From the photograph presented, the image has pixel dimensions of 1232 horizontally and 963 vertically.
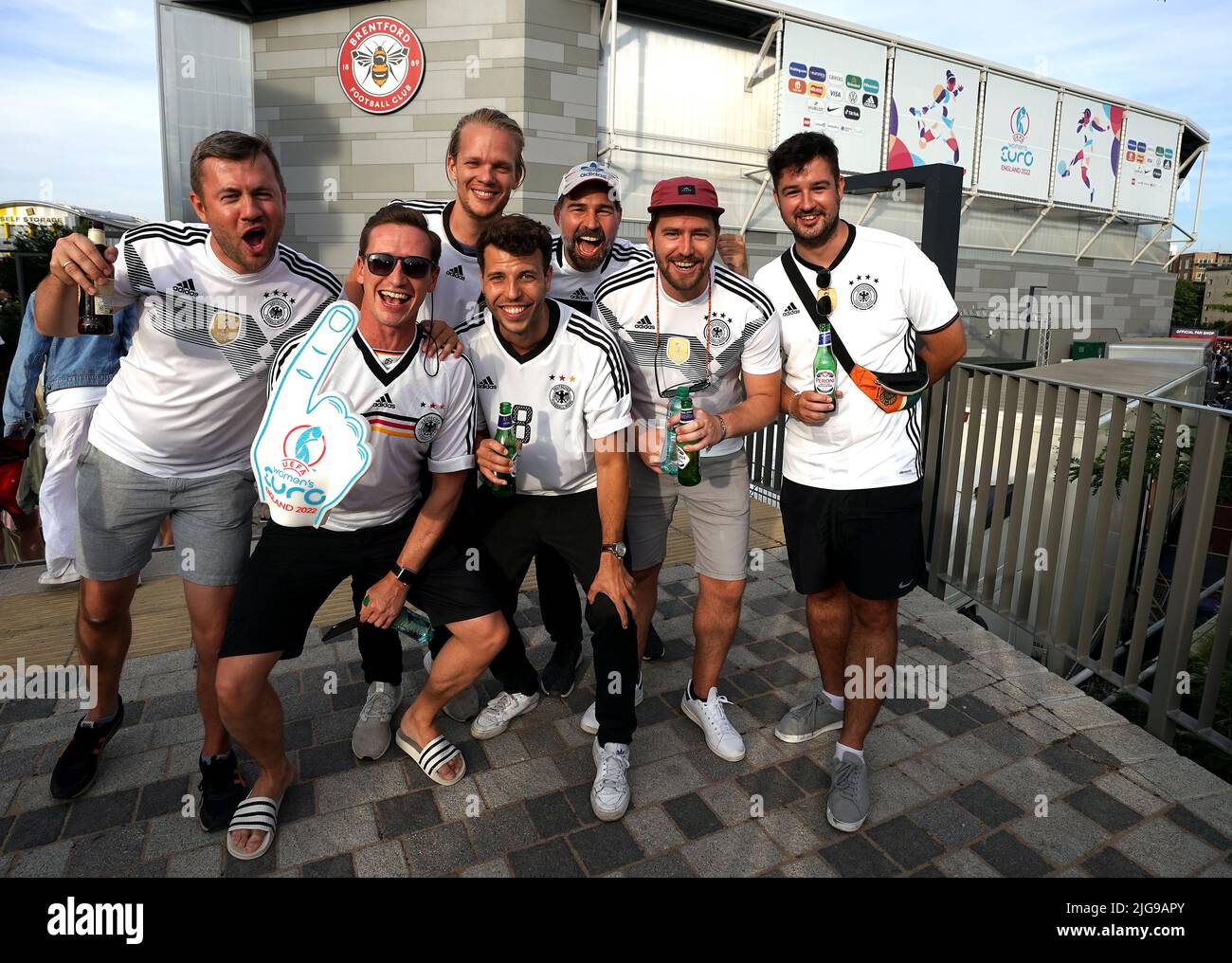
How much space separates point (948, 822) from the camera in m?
2.88

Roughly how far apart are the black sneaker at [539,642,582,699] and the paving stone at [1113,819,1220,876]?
241 centimetres

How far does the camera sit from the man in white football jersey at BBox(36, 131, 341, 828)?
2.68 metres

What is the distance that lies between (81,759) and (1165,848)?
4.25 m

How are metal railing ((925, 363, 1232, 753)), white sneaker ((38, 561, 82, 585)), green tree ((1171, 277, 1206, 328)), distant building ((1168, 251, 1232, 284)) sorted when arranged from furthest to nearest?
distant building ((1168, 251, 1232, 284)), green tree ((1171, 277, 1206, 328)), white sneaker ((38, 561, 82, 585)), metal railing ((925, 363, 1232, 753))

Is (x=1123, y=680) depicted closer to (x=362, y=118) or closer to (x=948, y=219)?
(x=948, y=219)

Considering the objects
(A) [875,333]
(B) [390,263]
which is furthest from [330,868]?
(A) [875,333]

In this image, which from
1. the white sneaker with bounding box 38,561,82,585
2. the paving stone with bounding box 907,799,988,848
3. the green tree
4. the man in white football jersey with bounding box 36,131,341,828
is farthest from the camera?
the green tree

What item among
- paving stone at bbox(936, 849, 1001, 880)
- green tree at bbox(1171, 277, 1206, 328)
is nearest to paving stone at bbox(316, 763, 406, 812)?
paving stone at bbox(936, 849, 1001, 880)

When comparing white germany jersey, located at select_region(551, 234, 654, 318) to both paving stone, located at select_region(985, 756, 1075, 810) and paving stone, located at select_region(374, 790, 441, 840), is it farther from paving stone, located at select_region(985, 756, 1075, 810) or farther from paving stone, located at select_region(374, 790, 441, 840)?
paving stone, located at select_region(985, 756, 1075, 810)

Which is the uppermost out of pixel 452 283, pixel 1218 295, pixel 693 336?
pixel 1218 295

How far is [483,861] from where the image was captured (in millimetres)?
2639

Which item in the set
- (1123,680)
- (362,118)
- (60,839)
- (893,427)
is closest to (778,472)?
(1123,680)

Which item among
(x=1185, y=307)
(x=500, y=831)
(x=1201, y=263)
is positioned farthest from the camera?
(x=1201, y=263)

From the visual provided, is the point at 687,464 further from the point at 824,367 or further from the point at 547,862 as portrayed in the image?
the point at 547,862
